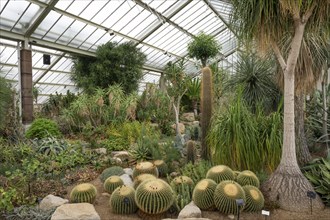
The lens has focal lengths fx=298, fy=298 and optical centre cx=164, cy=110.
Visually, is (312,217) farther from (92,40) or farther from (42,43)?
(92,40)

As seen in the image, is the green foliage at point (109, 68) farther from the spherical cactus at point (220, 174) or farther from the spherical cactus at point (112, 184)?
the spherical cactus at point (220, 174)

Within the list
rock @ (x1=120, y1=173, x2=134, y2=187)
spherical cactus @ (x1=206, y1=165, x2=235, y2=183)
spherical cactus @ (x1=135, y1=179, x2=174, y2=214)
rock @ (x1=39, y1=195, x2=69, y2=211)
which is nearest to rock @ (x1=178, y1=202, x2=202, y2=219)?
spherical cactus @ (x1=135, y1=179, x2=174, y2=214)

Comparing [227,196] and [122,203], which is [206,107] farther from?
[122,203]

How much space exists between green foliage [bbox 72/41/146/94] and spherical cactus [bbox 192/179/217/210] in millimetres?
8536

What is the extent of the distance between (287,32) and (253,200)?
211cm

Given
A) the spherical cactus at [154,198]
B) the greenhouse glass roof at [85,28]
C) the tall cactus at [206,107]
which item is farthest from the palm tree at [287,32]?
the greenhouse glass roof at [85,28]

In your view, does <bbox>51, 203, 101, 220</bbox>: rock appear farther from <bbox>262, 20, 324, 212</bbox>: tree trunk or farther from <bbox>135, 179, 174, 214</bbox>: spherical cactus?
<bbox>262, 20, 324, 212</bbox>: tree trunk

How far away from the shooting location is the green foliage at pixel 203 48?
401 inches

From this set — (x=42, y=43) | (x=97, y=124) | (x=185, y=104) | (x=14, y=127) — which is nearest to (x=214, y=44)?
(x=185, y=104)

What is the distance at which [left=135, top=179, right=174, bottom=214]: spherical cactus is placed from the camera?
325 centimetres

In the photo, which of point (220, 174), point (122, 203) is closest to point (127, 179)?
point (122, 203)

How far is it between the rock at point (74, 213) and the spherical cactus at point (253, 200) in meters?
1.64

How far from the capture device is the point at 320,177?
3822 millimetres

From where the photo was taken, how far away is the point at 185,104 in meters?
13.7
